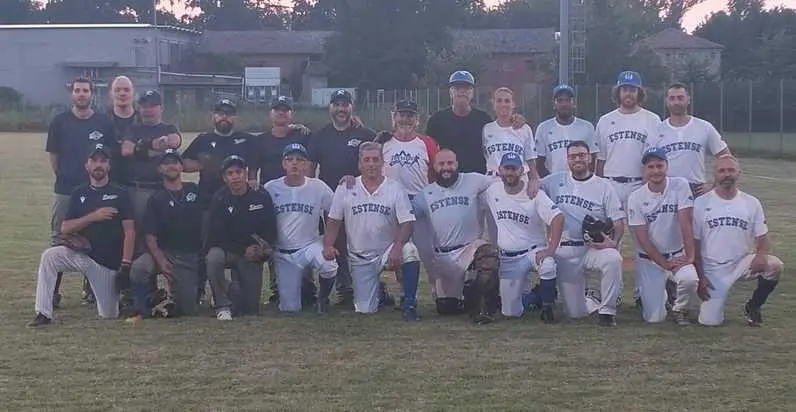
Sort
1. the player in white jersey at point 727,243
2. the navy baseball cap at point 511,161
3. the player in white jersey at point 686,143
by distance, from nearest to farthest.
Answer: the player in white jersey at point 727,243 < the navy baseball cap at point 511,161 < the player in white jersey at point 686,143

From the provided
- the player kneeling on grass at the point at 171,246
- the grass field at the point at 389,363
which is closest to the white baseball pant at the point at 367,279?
the grass field at the point at 389,363

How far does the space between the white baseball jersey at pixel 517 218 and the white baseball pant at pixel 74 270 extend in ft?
10.1

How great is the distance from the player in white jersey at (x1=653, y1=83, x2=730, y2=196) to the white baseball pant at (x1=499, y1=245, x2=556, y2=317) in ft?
→ 4.50

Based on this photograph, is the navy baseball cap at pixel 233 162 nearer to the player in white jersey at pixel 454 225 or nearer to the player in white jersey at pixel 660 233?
the player in white jersey at pixel 454 225

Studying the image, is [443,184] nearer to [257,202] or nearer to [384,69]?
[257,202]

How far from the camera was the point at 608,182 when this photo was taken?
8.58 metres

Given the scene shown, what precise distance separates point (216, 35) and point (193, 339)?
7800cm

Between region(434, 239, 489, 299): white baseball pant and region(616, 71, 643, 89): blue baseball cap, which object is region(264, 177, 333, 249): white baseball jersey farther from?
region(616, 71, 643, 89): blue baseball cap

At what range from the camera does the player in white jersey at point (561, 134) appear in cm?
920

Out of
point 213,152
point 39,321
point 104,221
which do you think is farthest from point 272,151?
point 39,321

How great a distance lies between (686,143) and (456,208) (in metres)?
1.96

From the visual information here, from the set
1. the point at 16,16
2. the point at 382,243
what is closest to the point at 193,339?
the point at 382,243

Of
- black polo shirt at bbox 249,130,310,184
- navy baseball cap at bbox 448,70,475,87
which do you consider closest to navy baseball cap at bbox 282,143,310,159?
black polo shirt at bbox 249,130,310,184

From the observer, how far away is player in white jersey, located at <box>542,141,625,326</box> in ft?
27.6
